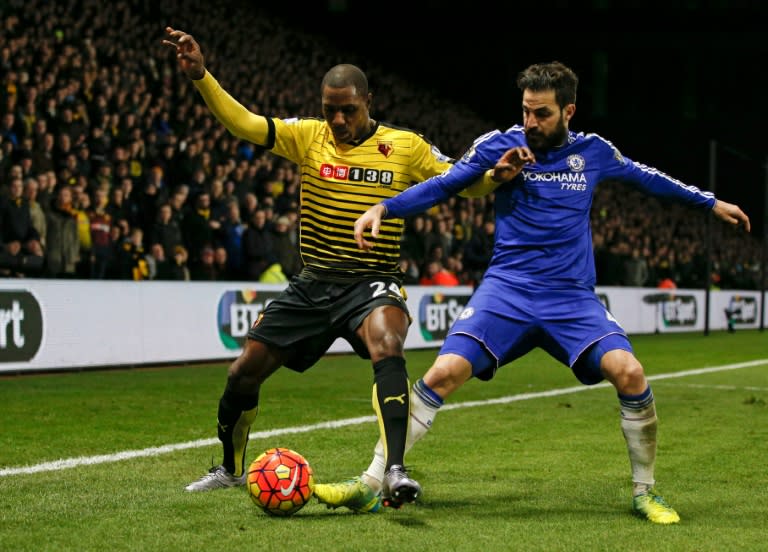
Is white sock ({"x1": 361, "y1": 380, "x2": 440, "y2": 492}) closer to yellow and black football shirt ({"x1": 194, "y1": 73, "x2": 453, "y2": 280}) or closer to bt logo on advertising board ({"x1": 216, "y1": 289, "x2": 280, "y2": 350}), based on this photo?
yellow and black football shirt ({"x1": 194, "y1": 73, "x2": 453, "y2": 280})

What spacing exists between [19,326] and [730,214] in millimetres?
8829

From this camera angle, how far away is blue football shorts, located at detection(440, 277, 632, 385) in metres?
5.69

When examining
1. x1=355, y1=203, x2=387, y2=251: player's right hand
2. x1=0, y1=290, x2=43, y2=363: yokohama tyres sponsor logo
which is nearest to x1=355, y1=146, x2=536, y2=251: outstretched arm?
x1=355, y1=203, x2=387, y2=251: player's right hand

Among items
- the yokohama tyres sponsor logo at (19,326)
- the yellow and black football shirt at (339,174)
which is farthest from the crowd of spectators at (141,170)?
the yellow and black football shirt at (339,174)

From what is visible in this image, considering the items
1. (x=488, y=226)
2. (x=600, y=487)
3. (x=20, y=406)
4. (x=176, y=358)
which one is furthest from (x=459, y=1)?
(x=600, y=487)

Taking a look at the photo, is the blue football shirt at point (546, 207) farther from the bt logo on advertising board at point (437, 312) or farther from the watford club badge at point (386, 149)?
the bt logo on advertising board at point (437, 312)

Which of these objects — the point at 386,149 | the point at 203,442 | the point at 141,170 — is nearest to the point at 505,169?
the point at 386,149

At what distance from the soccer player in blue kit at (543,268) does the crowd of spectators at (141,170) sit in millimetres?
9123

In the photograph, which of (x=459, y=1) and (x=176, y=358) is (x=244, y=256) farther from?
(x=459, y=1)

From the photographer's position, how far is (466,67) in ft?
155

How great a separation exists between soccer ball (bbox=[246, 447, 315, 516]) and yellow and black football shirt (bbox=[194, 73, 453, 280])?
107 cm

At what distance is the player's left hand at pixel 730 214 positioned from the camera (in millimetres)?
5961

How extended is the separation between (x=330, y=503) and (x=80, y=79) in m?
13.9

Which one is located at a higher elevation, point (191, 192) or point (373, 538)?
point (191, 192)
